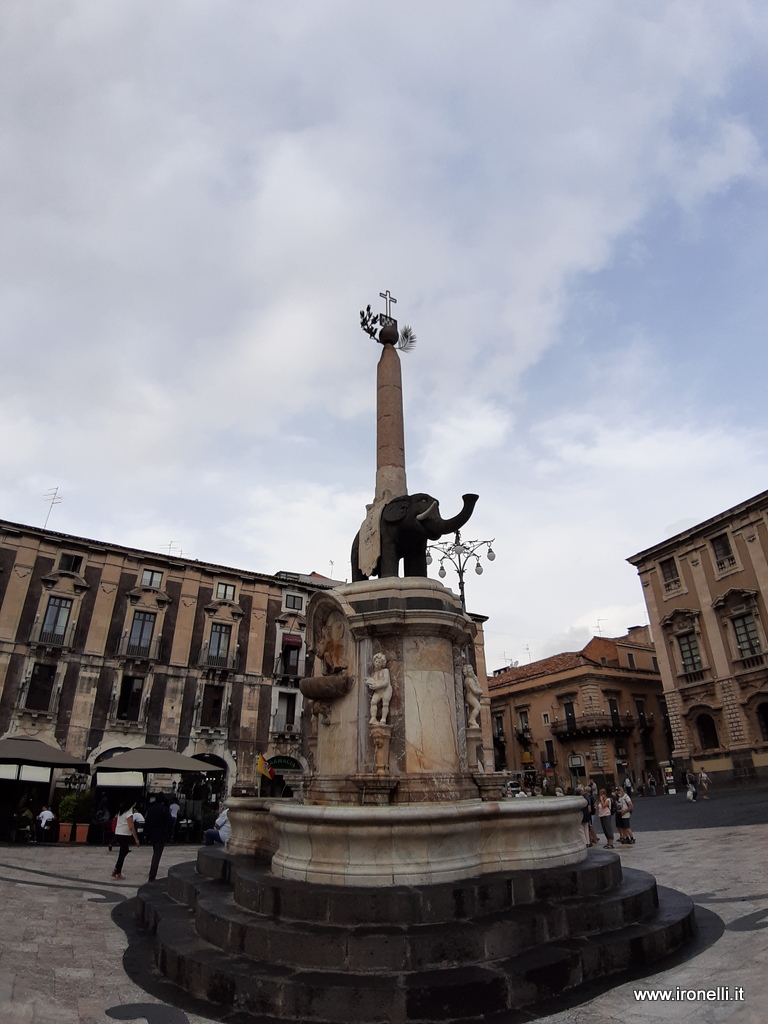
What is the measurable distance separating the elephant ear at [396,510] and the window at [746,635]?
2714 cm

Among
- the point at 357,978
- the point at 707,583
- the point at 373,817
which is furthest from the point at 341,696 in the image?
the point at 707,583

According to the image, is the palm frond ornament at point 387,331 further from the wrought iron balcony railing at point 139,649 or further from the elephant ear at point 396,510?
the wrought iron balcony railing at point 139,649

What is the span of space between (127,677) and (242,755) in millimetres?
6736

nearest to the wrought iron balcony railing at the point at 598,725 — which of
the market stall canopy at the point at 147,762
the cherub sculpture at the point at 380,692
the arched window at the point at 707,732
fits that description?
the arched window at the point at 707,732

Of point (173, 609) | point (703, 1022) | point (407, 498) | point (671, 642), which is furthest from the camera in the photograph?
point (671, 642)

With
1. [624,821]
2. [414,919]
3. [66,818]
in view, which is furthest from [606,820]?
[66,818]

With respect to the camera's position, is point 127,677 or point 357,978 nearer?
point 357,978

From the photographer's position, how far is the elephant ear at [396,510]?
963cm

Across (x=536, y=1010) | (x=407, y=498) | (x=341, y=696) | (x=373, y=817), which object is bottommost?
(x=536, y=1010)

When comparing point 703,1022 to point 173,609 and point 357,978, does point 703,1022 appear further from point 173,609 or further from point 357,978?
point 173,609

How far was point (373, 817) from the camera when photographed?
600 centimetres

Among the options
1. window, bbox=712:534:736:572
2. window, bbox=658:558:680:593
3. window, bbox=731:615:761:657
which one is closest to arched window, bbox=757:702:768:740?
window, bbox=731:615:761:657

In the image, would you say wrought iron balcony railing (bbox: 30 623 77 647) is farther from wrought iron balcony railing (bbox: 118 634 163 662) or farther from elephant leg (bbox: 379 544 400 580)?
elephant leg (bbox: 379 544 400 580)

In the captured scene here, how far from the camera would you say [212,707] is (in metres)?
30.6
